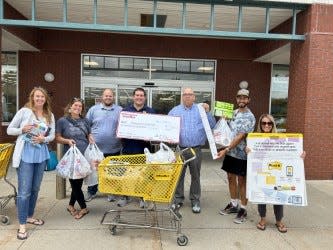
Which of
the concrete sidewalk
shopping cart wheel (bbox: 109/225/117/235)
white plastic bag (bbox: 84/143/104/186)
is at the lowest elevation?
the concrete sidewalk

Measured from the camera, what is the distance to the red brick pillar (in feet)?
25.4

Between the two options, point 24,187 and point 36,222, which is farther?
point 36,222

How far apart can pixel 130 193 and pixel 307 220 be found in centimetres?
261

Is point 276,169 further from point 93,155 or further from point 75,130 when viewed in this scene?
point 75,130

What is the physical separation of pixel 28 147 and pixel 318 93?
234 inches

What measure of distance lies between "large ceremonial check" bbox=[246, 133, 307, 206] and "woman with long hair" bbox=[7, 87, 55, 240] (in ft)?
8.12

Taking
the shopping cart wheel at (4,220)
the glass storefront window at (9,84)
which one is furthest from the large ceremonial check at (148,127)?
the glass storefront window at (9,84)

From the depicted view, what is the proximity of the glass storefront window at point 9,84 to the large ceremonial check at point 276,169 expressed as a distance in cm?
909

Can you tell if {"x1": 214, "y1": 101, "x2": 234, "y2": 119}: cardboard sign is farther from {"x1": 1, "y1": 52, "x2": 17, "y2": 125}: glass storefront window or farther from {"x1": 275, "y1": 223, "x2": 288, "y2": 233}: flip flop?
{"x1": 1, "y1": 52, "x2": 17, "y2": 125}: glass storefront window

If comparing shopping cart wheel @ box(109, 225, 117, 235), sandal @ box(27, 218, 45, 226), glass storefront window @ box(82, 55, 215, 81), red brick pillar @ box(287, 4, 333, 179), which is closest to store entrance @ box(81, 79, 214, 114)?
glass storefront window @ box(82, 55, 215, 81)

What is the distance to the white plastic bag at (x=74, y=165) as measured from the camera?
4691 millimetres

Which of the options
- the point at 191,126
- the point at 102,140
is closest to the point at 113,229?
the point at 102,140

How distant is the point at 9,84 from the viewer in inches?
455

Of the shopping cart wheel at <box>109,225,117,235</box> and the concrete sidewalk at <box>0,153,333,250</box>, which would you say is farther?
the shopping cart wheel at <box>109,225,117,235</box>
